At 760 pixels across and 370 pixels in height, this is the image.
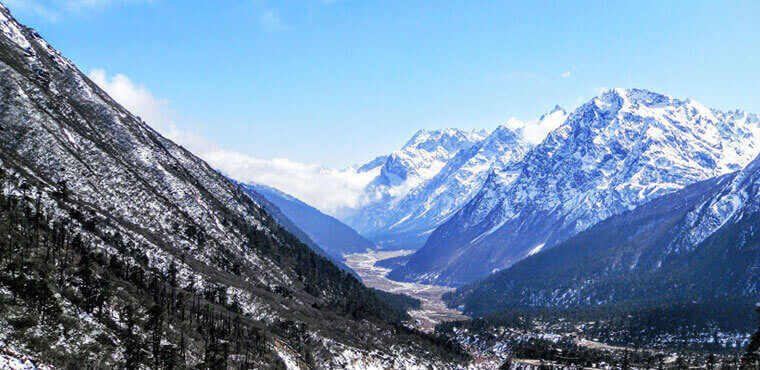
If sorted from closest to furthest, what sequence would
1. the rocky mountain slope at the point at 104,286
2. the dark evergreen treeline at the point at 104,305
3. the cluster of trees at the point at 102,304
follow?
the cluster of trees at the point at 102,304 < the dark evergreen treeline at the point at 104,305 < the rocky mountain slope at the point at 104,286

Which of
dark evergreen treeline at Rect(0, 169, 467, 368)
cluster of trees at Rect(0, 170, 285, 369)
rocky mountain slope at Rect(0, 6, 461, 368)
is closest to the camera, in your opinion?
cluster of trees at Rect(0, 170, 285, 369)

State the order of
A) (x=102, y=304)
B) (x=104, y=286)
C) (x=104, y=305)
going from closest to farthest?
(x=102, y=304) → (x=104, y=305) → (x=104, y=286)

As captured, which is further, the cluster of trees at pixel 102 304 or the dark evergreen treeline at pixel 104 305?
the dark evergreen treeline at pixel 104 305

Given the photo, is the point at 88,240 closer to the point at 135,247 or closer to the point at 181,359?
the point at 135,247

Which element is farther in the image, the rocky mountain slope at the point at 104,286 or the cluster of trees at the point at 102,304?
the rocky mountain slope at the point at 104,286

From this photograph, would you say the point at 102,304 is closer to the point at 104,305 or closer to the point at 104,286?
the point at 104,305

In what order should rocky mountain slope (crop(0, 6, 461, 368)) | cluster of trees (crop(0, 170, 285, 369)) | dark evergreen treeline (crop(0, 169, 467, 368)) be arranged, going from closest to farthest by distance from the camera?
1. cluster of trees (crop(0, 170, 285, 369))
2. dark evergreen treeline (crop(0, 169, 467, 368))
3. rocky mountain slope (crop(0, 6, 461, 368))

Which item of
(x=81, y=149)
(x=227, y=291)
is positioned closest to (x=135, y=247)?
(x=227, y=291)

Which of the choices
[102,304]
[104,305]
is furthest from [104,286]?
[102,304]

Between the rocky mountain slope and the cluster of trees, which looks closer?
the cluster of trees

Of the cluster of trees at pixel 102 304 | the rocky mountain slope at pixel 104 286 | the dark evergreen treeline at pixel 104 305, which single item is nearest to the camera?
the cluster of trees at pixel 102 304

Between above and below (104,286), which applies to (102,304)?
below
